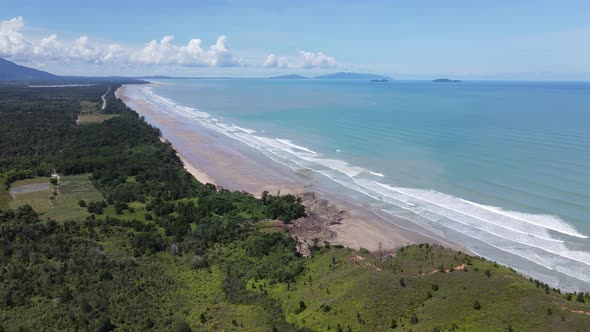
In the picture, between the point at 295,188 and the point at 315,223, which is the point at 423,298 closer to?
the point at 315,223

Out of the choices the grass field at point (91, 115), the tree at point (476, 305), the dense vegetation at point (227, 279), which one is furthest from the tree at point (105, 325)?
the grass field at point (91, 115)

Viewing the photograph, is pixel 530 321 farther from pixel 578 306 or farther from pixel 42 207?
pixel 42 207

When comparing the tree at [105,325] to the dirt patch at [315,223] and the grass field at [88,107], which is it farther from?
the grass field at [88,107]

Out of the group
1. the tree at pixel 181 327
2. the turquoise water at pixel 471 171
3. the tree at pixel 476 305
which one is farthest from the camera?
the turquoise water at pixel 471 171

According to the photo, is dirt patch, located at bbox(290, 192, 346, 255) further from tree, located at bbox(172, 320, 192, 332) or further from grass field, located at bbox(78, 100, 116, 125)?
grass field, located at bbox(78, 100, 116, 125)

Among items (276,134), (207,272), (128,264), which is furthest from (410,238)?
(276,134)

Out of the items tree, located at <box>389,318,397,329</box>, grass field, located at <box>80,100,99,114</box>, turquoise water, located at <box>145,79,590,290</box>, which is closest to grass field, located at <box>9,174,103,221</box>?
turquoise water, located at <box>145,79,590,290</box>
